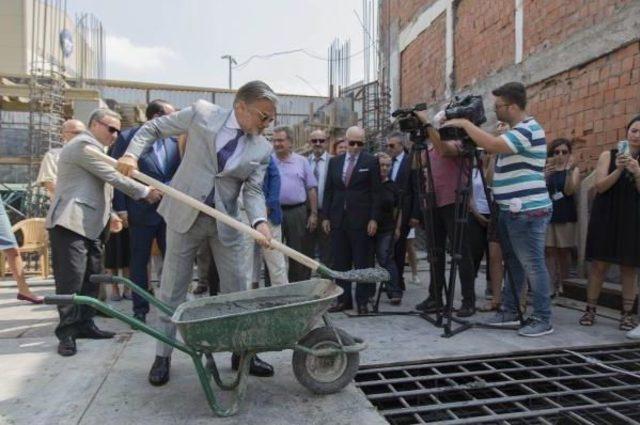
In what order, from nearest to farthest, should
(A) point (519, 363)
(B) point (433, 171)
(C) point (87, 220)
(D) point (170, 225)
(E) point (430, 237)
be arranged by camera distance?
(D) point (170, 225)
(A) point (519, 363)
(C) point (87, 220)
(E) point (430, 237)
(B) point (433, 171)

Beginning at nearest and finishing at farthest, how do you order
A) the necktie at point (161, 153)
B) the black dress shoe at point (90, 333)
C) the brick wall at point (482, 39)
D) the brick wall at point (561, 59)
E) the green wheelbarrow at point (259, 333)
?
the green wheelbarrow at point (259, 333)
the black dress shoe at point (90, 333)
the necktie at point (161, 153)
the brick wall at point (561, 59)
the brick wall at point (482, 39)

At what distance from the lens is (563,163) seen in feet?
17.2

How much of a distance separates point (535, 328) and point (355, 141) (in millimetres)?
2281

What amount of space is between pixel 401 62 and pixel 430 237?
8.27 meters

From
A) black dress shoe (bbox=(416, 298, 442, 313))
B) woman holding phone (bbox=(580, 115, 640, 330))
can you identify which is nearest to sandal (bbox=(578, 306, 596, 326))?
woman holding phone (bbox=(580, 115, 640, 330))

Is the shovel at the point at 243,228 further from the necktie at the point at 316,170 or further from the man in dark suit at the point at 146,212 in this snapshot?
the necktie at the point at 316,170

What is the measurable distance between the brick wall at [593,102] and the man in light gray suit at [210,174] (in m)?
3.80

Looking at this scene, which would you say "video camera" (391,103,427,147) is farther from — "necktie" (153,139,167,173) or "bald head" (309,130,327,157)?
"necktie" (153,139,167,173)

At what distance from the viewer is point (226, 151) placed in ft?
10.1

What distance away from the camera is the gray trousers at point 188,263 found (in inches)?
124

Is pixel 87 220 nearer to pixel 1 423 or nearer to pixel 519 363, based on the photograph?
pixel 1 423

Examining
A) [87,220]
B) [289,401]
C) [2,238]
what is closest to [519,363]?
[289,401]

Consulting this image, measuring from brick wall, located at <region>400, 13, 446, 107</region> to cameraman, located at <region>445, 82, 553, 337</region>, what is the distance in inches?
219

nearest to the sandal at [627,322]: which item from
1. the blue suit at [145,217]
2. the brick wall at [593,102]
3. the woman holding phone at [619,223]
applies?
the woman holding phone at [619,223]
